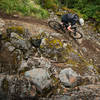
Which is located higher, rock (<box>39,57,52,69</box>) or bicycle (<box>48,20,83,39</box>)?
bicycle (<box>48,20,83,39</box>)

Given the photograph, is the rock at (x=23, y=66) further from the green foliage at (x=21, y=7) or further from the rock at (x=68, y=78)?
the green foliage at (x=21, y=7)

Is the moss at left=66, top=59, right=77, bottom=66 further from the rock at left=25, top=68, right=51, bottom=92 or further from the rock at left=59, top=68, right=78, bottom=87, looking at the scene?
the rock at left=25, top=68, right=51, bottom=92

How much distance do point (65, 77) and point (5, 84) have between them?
108 inches

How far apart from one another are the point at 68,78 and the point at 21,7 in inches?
304

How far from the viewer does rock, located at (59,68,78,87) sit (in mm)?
5102

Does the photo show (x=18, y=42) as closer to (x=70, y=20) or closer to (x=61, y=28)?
(x=70, y=20)

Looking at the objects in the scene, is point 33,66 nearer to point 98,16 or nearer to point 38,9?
point 38,9

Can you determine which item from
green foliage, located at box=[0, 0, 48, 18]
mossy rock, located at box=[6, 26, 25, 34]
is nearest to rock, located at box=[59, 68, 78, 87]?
mossy rock, located at box=[6, 26, 25, 34]

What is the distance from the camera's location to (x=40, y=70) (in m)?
5.26

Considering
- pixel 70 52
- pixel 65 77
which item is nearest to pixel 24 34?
pixel 70 52

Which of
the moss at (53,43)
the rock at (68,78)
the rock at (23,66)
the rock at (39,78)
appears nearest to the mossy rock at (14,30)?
the moss at (53,43)

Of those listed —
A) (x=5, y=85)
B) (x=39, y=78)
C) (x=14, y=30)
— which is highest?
(x=14, y=30)

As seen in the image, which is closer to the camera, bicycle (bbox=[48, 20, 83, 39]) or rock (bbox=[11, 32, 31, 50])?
rock (bbox=[11, 32, 31, 50])

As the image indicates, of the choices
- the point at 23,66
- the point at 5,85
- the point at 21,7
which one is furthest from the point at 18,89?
the point at 21,7
